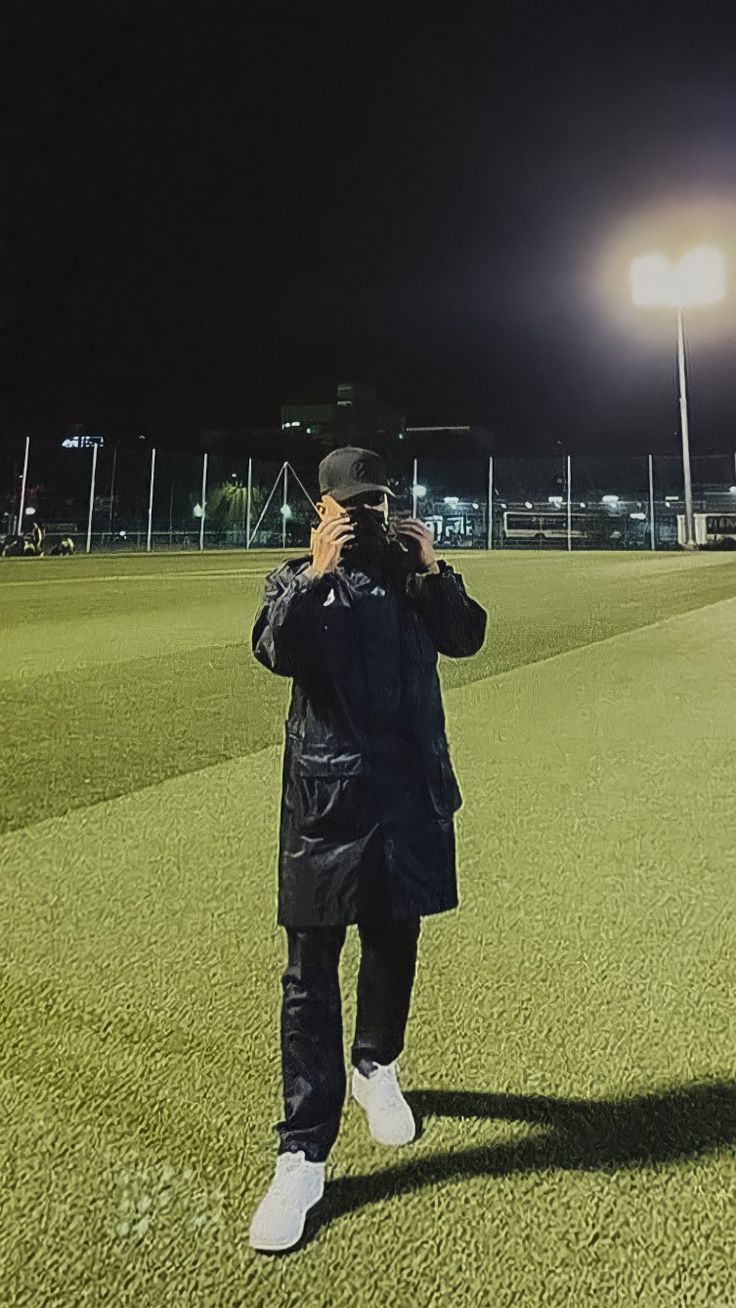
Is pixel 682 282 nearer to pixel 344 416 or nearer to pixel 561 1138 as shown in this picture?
pixel 561 1138

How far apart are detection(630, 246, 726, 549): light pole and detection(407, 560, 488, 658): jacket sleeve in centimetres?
3115

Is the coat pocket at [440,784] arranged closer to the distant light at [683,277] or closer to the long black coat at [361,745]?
the long black coat at [361,745]

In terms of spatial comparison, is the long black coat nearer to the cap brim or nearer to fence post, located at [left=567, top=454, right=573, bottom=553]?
the cap brim

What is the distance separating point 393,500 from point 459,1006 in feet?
5.47

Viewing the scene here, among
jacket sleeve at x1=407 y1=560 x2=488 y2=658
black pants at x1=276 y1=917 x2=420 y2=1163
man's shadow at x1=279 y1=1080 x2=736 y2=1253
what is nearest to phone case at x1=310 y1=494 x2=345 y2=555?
jacket sleeve at x1=407 y1=560 x2=488 y2=658

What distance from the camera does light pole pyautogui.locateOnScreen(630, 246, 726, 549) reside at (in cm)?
3259

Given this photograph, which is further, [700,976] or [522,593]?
[522,593]

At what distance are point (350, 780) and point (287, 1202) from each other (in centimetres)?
90

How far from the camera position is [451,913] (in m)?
3.95

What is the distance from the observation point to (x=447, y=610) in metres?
2.41

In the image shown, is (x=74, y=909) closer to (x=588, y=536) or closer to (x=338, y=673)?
(x=338, y=673)

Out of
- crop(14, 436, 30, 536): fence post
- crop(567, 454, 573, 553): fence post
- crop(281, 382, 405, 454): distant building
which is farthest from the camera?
crop(281, 382, 405, 454): distant building

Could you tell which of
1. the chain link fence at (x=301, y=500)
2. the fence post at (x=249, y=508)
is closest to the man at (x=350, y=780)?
the chain link fence at (x=301, y=500)

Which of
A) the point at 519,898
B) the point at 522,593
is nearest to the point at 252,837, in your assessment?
the point at 519,898
